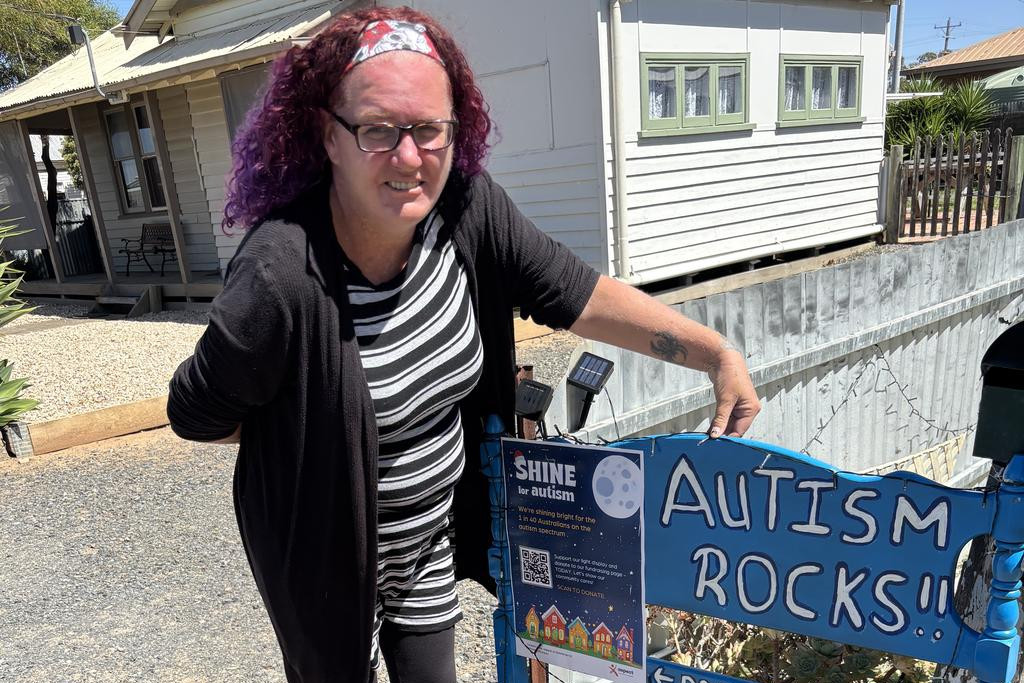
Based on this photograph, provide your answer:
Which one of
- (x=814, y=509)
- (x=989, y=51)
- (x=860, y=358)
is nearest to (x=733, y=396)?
(x=814, y=509)

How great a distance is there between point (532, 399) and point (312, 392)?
19.1 inches

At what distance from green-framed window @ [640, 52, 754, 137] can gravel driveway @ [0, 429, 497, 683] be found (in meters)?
5.47

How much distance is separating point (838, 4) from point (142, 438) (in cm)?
972

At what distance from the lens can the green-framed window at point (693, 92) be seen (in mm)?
8039

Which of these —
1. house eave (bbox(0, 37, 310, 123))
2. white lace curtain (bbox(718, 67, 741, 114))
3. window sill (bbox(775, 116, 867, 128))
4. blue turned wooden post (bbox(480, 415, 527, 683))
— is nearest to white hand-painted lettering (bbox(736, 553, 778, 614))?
blue turned wooden post (bbox(480, 415, 527, 683))

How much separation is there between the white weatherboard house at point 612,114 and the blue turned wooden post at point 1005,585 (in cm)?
612

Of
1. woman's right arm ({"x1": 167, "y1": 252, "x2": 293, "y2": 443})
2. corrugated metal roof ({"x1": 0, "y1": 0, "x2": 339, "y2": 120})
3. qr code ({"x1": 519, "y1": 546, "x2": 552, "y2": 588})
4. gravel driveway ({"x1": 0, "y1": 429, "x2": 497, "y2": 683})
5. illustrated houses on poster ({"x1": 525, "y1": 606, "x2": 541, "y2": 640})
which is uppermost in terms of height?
corrugated metal roof ({"x1": 0, "y1": 0, "x2": 339, "y2": 120})

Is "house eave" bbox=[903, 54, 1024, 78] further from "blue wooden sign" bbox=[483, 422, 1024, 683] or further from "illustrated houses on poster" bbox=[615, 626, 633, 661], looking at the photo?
"illustrated houses on poster" bbox=[615, 626, 633, 661]

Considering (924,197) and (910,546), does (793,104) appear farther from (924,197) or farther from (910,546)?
(910,546)

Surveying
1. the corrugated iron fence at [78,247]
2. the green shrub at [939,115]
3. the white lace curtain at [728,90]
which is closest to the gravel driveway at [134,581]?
the white lace curtain at [728,90]

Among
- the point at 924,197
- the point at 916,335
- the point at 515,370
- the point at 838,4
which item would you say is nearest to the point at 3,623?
the point at 515,370

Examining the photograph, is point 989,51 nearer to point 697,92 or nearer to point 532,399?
point 697,92

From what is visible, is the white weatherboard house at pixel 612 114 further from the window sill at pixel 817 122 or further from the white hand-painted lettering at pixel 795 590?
the white hand-painted lettering at pixel 795 590

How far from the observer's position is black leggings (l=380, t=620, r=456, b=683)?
5.77 ft
